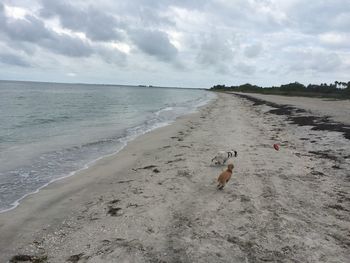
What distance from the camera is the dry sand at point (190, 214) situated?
5.10 metres

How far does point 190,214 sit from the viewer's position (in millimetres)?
6453

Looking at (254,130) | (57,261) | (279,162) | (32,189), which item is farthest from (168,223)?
(254,130)

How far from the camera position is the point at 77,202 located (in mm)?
7758

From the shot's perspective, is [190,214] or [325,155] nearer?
[190,214]

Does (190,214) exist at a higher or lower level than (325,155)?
lower

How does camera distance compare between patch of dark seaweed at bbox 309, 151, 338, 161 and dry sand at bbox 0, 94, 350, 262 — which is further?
patch of dark seaweed at bbox 309, 151, 338, 161

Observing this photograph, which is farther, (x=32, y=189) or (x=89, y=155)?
(x=89, y=155)

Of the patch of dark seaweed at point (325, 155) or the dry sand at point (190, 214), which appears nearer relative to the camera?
the dry sand at point (190, 214)

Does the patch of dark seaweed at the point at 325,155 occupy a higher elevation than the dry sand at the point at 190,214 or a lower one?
higher

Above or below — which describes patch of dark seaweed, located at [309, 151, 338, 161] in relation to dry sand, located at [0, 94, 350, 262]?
above

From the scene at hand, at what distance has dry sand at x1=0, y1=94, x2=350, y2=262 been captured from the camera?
5102 mm

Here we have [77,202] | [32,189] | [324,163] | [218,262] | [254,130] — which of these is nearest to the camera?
[218,262]

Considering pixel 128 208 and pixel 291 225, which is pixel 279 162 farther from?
pixel 128 208

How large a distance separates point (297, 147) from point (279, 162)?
3.33 metres
